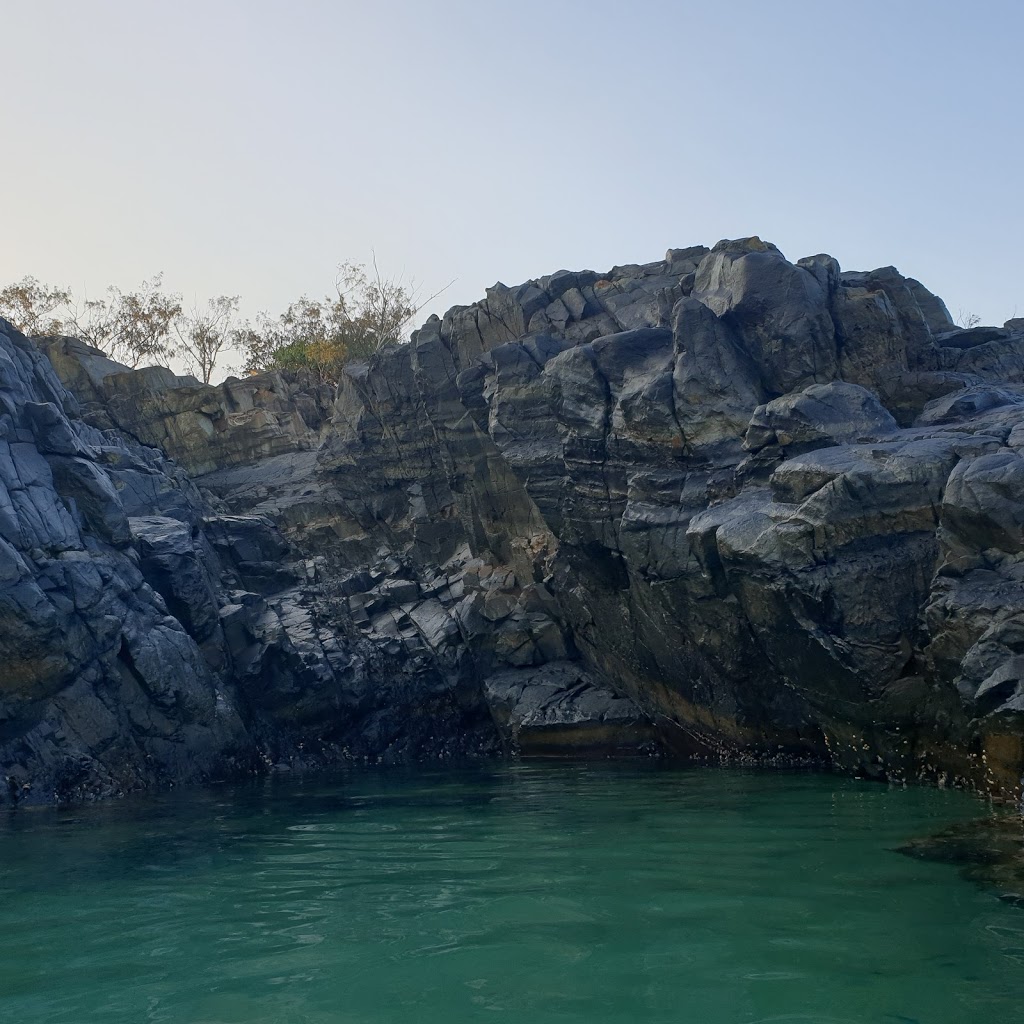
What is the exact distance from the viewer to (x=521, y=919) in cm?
835

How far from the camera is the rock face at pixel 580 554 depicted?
15.8 metres

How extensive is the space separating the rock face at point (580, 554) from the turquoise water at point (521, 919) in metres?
3.00

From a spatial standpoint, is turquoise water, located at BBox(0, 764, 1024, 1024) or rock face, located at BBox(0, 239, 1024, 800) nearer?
turquoise water, located at BBox(0, 764, 1024, 1024)

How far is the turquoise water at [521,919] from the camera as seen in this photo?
6387 mm

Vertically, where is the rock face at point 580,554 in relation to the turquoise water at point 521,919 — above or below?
above

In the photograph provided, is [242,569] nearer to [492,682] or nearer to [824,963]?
[492,682]

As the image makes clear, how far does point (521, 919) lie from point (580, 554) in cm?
1380

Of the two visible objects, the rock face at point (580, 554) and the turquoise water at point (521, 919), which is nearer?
the turquoise water at point (521, 919)

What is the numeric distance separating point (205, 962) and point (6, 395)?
57.1 feet

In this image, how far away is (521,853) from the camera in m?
11.3

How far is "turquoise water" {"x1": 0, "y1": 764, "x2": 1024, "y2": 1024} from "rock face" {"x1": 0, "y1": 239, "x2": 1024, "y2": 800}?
3.00m

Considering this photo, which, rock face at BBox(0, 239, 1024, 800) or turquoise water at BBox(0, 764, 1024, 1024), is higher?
rock face at BBox(0, 239, 1024, 800)

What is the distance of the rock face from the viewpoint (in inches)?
623

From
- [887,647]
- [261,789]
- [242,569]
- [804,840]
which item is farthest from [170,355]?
[804,840]
